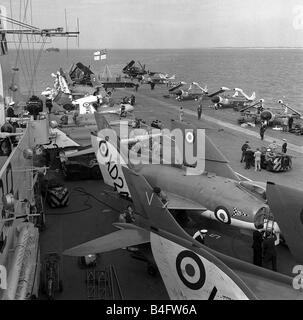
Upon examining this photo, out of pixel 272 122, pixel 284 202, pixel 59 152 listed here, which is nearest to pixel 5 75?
pixel 59 152

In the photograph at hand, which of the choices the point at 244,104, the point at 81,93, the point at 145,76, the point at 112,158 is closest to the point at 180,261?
the point at 112,158

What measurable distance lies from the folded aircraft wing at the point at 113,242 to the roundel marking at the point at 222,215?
273 centimetres

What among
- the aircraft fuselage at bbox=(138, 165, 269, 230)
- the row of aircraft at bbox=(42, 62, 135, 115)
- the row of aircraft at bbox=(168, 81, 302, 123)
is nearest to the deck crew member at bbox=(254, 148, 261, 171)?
the aircraft fuselage at bbox=(138, 165, 269, 230)

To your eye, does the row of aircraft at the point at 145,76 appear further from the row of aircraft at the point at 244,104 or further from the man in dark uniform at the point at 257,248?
the man in dark uniform at the point at 257,248

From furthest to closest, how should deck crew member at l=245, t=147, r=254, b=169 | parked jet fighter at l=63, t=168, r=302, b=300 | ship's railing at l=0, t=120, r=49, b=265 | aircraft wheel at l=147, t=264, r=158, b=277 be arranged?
deck crew member at l=245, t=147, r=254, b=169, aircraft wheel at l=147, t=264, r=158, b=277, ship's railing at l=0, t=120, r=49, b=265, parked jet fighter at l=63, t=168, r=302, b=300

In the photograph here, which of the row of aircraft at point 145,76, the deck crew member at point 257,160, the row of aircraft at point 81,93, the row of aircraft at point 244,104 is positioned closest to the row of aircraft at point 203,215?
the deck crew member at point 257,160

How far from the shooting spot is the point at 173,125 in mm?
15500

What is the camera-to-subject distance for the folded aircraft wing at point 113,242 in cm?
948

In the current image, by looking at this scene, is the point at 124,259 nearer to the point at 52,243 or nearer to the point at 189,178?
the point at 52,243

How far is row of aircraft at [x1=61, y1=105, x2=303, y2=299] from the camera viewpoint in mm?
7447

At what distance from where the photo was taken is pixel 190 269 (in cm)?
766

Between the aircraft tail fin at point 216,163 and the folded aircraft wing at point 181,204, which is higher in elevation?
the aircraft tail fin at point 216,163
